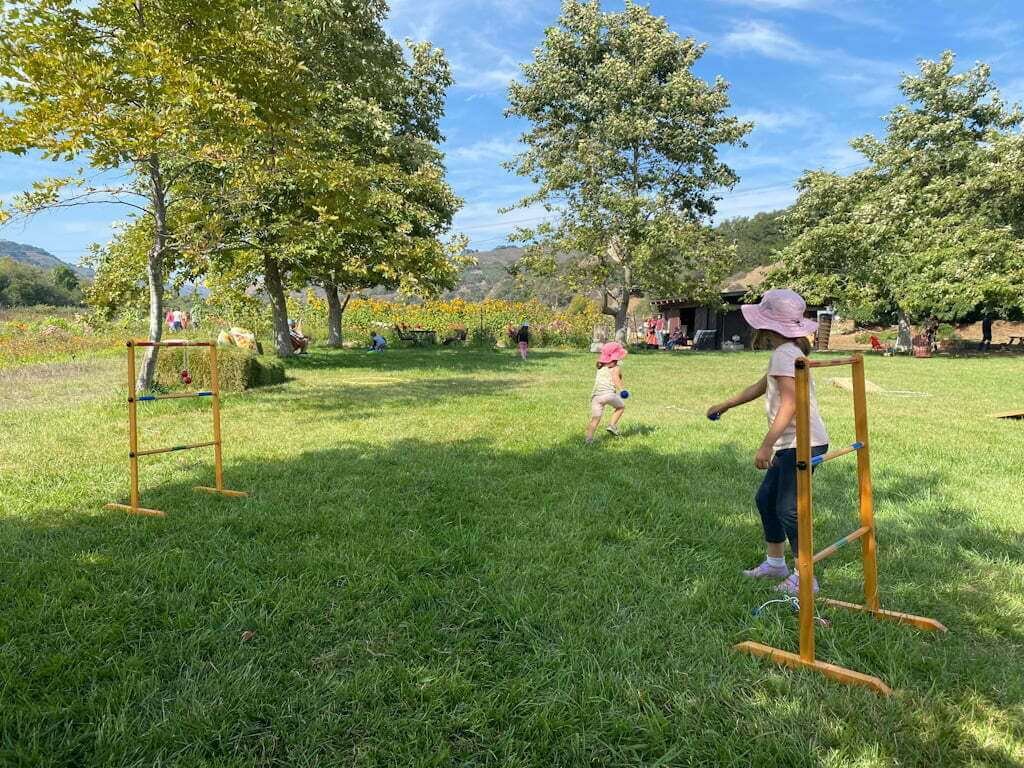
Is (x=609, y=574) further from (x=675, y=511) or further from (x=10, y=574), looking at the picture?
(x=10, y=574)

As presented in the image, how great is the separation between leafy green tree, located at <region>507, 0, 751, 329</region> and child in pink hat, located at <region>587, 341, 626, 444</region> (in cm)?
1843

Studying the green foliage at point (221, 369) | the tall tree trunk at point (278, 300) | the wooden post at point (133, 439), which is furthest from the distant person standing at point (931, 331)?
the wooden post at point (133, 439)

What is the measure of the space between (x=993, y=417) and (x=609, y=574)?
348 inches

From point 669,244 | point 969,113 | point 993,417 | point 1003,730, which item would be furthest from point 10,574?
point 969,113

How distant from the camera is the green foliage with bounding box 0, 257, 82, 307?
66938mm

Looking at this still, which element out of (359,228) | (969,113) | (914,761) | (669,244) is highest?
(969,113)

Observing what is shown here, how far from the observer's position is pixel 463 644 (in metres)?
2.85

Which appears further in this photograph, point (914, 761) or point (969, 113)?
point (969, 113)

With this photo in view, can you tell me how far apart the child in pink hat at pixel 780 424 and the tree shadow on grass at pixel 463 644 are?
25cm

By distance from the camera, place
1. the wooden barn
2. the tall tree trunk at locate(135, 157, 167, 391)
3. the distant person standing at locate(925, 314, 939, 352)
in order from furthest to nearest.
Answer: the wooden barn < the distant person standing at locate(925, 314, 939, 352) < the tall tree trunk at locate(135, 157, 167, 391)

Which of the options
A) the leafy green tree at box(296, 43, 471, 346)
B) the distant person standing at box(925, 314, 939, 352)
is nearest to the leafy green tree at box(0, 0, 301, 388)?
the leafy green tree at box(296, 43, 471, 346)

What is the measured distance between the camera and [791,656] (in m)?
2.67

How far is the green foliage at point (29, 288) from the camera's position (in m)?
66.9

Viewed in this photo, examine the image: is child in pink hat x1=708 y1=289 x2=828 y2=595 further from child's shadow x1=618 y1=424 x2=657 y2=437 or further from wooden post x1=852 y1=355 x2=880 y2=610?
child's shadow x1=618 y1=424 x2=657 y2=437
